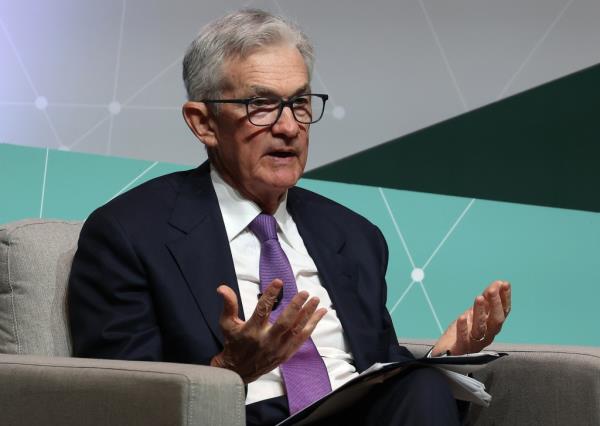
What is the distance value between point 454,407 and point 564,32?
1717mm

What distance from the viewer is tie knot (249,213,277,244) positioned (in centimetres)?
221

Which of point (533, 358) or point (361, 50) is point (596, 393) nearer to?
point (533, 358)

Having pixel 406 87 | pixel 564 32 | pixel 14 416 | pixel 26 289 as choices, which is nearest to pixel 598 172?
pixel 564 32

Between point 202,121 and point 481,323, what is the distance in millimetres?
716

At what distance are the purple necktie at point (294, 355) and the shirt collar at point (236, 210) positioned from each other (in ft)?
0.08

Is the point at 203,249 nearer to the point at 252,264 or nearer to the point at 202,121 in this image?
the point at 252,264

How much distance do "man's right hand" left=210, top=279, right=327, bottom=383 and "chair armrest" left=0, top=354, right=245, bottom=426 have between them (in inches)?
5.4

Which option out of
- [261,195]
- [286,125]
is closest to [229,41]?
[286,125]

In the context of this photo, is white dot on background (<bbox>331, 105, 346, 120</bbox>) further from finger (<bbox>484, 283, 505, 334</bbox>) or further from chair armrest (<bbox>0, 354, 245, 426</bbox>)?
chair armrest (<bbox>0, 354, 245, 426</bbox>)

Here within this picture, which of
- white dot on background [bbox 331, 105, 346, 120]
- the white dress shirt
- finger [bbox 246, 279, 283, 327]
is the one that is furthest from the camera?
white dot on background [bbox 331, 105, 346, 120]

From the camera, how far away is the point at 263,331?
5.83 feet

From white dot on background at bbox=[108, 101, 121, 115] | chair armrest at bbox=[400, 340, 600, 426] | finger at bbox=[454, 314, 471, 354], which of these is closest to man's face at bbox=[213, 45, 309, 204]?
finger at bbox=[454, 314, 471, 354]

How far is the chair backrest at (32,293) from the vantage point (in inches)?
80.4

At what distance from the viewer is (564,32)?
10.8 ft
